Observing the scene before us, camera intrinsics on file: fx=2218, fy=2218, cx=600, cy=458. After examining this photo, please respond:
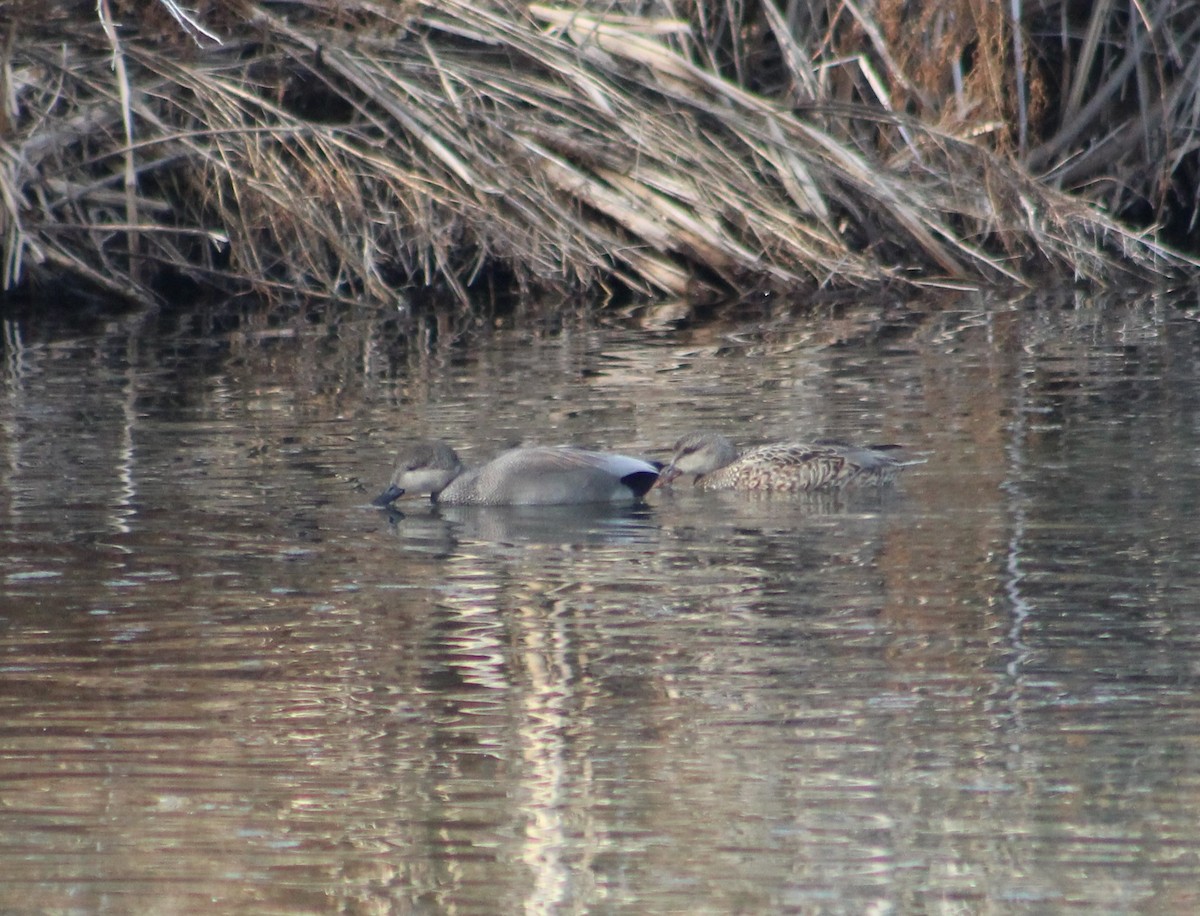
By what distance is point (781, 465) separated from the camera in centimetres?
803

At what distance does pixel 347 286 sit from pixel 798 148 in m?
3.87

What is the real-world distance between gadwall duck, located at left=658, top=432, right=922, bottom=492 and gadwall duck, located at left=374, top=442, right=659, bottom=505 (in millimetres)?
338

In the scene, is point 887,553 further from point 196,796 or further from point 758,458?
point 196,796

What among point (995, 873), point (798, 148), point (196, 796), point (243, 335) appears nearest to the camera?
point (995, 873)

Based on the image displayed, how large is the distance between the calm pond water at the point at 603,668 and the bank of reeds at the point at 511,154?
478 cm

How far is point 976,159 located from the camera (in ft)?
50.0

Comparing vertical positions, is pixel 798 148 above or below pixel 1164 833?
above

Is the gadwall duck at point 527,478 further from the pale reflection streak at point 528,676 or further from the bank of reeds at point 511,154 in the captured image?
the bank of reeds at point 511,154

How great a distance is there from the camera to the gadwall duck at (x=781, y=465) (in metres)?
7.94

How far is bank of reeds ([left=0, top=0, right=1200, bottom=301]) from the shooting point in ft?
47.9

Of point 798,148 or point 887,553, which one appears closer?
point 887,553

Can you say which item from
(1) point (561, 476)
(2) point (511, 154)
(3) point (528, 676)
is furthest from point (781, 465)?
(2) point (511, 154)

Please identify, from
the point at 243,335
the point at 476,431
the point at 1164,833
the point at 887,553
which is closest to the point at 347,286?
the point at 243,335

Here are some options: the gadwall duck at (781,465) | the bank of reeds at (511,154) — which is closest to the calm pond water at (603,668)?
the gadwall duck at (781,465)
